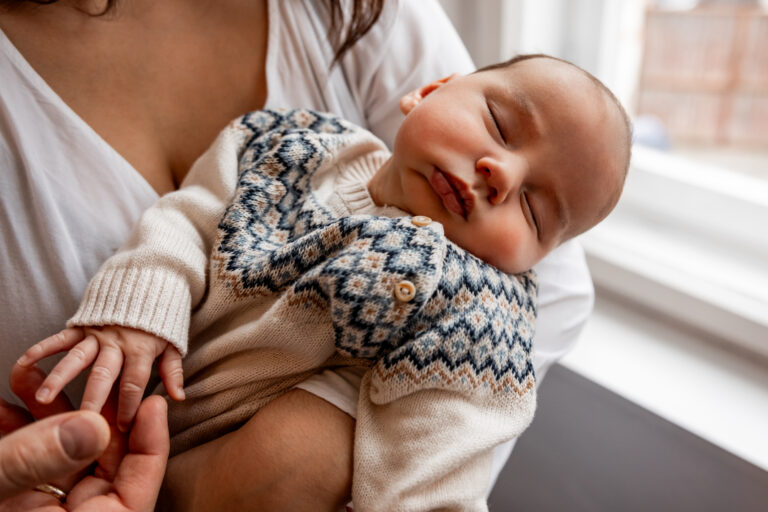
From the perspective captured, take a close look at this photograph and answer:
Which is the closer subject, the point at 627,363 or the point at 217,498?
the point at 217,498

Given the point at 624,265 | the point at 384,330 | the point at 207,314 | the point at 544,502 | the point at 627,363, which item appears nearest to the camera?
the point at 384,330

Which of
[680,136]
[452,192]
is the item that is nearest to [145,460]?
[452,192]

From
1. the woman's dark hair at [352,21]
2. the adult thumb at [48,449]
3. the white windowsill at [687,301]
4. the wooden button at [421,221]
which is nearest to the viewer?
the adult thumb at [48,449]

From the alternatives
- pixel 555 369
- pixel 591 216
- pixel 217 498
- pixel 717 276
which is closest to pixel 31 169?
pixel 217 498

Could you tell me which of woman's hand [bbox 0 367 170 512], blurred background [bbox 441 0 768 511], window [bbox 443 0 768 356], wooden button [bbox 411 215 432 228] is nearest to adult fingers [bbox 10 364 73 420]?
woman's hand [bbox 0 367 170 512]

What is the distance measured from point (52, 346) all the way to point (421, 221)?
0.47m

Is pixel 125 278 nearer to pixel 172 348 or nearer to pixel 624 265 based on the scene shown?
pixel 172 348

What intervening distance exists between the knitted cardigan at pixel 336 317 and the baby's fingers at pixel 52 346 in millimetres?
20

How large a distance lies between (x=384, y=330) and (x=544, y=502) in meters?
0.97

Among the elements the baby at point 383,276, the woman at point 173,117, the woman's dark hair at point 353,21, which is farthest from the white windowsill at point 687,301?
the woman's dark hair at point 353,21

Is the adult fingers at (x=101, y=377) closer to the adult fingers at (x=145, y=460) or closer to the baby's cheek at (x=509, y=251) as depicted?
the adult fingers at (x=145, y=460)

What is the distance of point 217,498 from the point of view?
77cm

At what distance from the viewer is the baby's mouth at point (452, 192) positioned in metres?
0.84

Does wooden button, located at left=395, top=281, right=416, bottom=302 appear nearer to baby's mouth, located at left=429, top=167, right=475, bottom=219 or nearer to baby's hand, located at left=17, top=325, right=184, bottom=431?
baby's mouth, located at left=429, top=167, right=475, bottom=219
